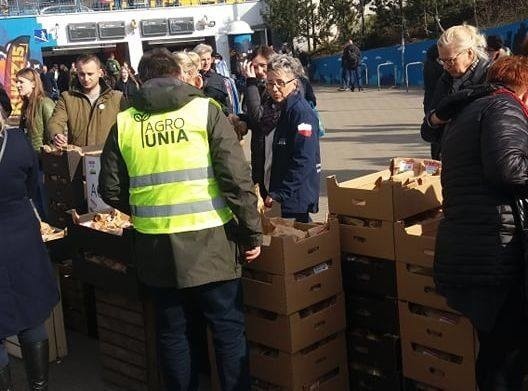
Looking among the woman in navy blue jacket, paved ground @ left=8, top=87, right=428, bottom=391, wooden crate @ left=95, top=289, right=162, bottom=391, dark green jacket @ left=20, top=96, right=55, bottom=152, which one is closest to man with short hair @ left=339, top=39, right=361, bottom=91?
paved ground @ left=8, top=87, right=428, bottom=391

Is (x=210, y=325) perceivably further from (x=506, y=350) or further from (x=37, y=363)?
(x=506, y=350)

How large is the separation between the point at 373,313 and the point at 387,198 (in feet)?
2.06

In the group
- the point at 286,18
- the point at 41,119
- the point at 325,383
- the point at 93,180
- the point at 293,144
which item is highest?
the point at 286,18

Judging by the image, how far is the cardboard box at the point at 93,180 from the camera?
5824 mm

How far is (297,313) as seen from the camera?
13.0ft

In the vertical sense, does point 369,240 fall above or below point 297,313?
above

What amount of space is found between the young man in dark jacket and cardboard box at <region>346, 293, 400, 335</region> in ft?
2.26

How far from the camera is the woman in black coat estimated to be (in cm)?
396

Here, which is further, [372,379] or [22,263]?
[372,379]

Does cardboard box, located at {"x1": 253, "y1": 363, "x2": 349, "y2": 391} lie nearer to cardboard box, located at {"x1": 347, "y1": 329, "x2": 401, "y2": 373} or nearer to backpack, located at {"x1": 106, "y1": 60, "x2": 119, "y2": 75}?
cardboard box, located at {"x1": 347, "y1": 329, "x2": 401, "y2": 373}

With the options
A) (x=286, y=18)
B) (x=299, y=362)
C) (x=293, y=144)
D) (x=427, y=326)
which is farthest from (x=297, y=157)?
(x=286, y=18)

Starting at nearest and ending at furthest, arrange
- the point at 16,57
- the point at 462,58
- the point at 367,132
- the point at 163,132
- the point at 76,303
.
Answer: the point at 163,132, the point at 462,58, the point at 76,303, the point at 367,132, the point at 16,57

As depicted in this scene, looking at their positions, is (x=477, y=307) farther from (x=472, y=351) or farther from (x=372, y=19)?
(x=372, y=19)

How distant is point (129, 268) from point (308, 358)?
1.07 metres
